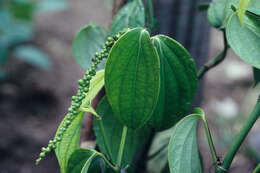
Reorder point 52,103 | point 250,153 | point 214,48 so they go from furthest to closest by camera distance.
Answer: point 214,48 → point 52,103 → point 250,153

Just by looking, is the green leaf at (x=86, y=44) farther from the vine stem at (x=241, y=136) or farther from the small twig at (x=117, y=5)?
the vine stem at (x=241, y=136)

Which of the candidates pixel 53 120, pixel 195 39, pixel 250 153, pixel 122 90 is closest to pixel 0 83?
pixel 53 120

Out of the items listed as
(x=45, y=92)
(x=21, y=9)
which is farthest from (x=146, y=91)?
(x=21, y=9)

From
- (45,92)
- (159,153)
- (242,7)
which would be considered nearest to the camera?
(242,7)

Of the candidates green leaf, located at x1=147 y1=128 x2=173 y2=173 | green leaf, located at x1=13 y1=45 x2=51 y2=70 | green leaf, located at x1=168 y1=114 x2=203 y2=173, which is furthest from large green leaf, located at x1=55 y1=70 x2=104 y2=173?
green leaf, located at x1=13 y1=45 x2=51 y2=70

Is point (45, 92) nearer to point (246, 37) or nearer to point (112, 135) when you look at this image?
point (112, 135)

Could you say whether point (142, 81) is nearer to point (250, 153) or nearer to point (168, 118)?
point (168, 118)

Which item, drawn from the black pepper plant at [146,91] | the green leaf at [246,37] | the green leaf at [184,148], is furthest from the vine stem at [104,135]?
the green leaf at [246,37]
